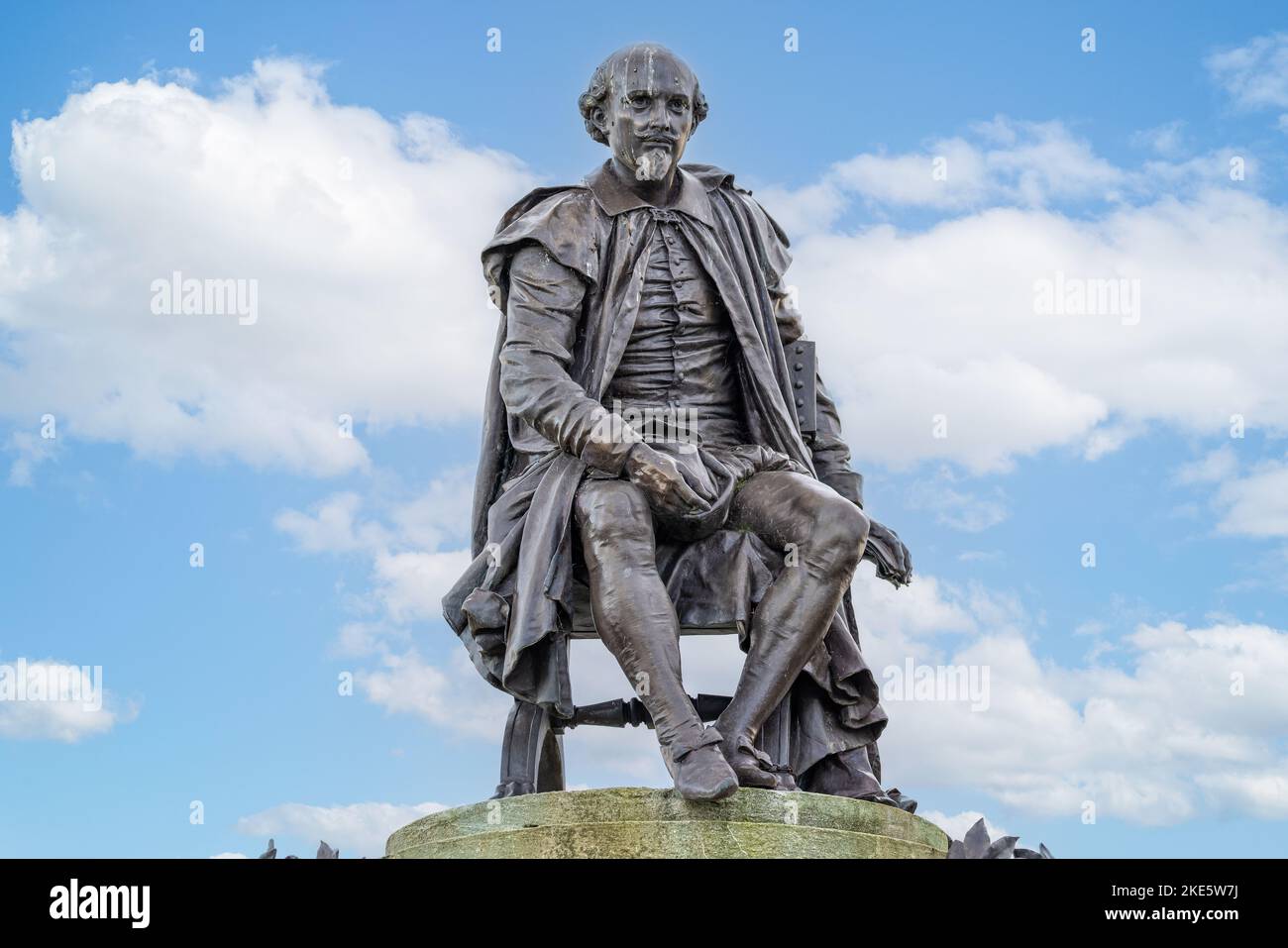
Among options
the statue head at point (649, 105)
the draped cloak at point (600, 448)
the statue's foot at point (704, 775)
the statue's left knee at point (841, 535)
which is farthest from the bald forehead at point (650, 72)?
the statue's foot at point (704, 775)

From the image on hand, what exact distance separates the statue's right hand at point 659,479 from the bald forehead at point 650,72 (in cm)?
218

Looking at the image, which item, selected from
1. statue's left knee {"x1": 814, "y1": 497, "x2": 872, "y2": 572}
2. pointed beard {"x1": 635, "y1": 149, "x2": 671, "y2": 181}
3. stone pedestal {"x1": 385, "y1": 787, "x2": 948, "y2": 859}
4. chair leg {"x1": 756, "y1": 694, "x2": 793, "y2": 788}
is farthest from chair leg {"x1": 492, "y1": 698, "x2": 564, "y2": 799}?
pointed beard {"x1": 635, "y1": 149, "x2": 671, "y2": 181}

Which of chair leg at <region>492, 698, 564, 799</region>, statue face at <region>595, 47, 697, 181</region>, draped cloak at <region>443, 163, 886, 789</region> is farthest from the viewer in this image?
statue face at <region>595, 47, 697, 181</region>

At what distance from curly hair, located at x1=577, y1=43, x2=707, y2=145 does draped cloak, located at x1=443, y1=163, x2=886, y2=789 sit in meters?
0.28

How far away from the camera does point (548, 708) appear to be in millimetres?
11219

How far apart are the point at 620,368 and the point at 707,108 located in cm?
167

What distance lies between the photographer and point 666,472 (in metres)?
10.5

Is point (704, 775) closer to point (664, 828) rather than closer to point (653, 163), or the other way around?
point (664, 828)

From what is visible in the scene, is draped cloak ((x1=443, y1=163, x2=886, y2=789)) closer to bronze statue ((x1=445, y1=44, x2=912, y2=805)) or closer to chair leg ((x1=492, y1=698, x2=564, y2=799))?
bronze statue ((x1=445, y1=44, x2=912, y2=805))

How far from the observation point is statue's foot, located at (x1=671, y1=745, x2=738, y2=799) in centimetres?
958

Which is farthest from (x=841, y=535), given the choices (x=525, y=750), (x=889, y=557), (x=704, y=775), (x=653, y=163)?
(x=653, y=163)
